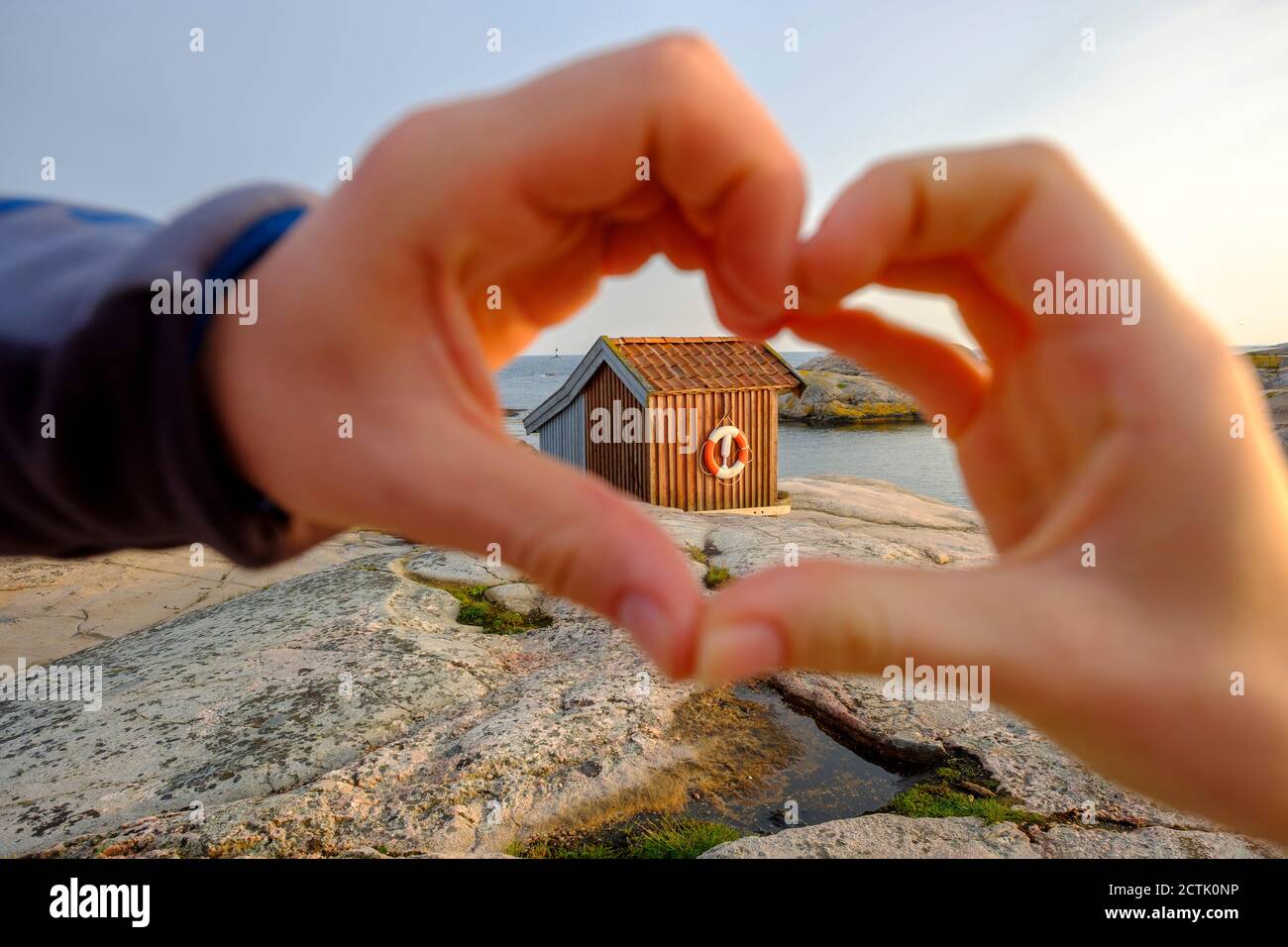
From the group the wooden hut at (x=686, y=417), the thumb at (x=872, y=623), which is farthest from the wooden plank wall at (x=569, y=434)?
the thumb at (x=872, y=623)

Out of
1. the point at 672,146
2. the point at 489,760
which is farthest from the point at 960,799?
the point at 672,146

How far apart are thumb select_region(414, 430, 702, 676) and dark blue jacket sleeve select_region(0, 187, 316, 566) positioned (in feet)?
1.18

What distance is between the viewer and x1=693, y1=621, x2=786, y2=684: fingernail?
1.01 metres

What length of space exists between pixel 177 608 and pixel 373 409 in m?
8.38

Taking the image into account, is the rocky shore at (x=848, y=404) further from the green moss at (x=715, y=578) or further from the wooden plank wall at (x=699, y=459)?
the green moss at (x=715, y=578)

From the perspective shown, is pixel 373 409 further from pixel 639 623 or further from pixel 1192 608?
pixel 1192 608

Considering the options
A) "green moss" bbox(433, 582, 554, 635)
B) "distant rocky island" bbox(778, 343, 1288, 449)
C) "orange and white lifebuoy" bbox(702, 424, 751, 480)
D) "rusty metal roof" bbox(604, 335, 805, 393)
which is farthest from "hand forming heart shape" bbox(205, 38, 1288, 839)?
"distant rocky island" bbox(778, 343, 1288, 449)

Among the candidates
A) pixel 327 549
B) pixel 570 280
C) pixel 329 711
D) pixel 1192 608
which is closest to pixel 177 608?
pixel 327 549

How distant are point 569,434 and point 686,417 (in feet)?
9.24

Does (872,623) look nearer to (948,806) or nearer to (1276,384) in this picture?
(948,806)

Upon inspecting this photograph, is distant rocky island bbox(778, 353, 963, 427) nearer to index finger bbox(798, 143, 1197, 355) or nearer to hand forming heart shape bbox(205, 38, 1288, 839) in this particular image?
index finger bbox(798, 143, 1197, 355)

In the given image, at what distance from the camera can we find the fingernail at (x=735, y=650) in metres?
1.01

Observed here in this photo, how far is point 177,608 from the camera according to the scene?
779 cm

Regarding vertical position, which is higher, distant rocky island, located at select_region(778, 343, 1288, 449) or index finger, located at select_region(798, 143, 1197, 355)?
distant rocky island, located at select_region(778, 343, 1288, 449)
